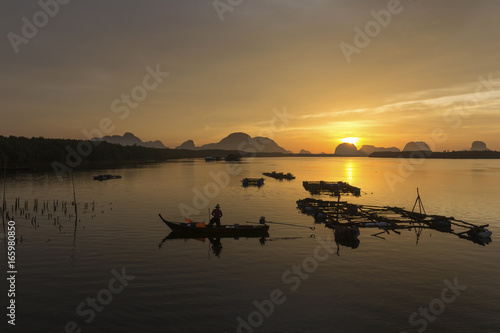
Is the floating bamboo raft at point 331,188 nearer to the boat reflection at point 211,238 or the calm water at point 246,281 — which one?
the calm water at point 246,281

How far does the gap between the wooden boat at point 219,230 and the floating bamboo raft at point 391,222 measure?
28.5 ft

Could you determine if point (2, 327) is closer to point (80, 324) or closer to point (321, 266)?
point (80, 324)

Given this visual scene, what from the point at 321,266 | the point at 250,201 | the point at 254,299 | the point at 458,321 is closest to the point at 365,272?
the point at 321,266

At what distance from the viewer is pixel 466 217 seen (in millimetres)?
50250

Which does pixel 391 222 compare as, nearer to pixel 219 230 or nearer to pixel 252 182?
pixel 219 230

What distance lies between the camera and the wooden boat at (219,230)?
1411 inches

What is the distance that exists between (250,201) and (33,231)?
121ft

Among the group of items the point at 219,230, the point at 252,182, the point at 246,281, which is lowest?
the point at 246,281

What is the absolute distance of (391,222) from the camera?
140ft

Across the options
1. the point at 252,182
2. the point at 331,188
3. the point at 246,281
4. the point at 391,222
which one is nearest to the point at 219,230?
the point at 246,281

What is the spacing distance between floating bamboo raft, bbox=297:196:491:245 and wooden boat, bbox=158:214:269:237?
342 inches

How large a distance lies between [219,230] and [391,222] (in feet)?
74.4

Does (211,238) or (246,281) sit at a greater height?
(211,238)

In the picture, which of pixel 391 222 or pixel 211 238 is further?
pixel 391 222
